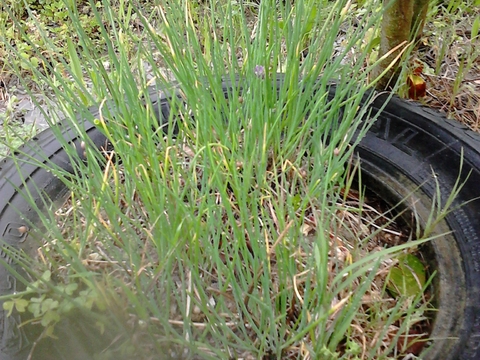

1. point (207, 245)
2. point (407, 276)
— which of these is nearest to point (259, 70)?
point (207, 245)

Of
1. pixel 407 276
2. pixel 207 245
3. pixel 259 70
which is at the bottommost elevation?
pixel 407 276

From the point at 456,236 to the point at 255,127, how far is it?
0.40 meters

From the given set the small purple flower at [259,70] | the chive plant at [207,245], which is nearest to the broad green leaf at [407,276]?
the chive plant at [207,245]

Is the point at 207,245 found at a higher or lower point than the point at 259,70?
lower

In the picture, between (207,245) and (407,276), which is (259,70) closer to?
(207,245)

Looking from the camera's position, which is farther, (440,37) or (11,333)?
(440,37)

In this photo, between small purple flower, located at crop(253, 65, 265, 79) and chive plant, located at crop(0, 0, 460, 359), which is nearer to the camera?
chive plant, located at crop(0, 0, 460, 359)

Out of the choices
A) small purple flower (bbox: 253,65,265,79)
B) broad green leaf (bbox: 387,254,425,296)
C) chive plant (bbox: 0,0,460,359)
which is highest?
small purple flower (bbox: 253,65,265,79)

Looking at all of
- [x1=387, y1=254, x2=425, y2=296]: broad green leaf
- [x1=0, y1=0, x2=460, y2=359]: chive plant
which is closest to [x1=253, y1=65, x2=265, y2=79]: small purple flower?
[x1=0, y1=0, x2=460, y2=359]: chive plant

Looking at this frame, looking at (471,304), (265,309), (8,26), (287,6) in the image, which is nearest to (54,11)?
Answer: (8,26)

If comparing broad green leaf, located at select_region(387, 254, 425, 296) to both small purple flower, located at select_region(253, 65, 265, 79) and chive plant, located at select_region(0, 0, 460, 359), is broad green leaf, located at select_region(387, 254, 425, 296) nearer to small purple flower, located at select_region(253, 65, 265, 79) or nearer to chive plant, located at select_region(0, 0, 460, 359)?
chive plant, located at select_region(0, 0, 460, 359)

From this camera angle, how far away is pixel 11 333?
2.08 ft

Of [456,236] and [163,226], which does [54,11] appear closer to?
[163,226]

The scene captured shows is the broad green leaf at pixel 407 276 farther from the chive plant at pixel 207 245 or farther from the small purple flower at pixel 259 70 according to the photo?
the small purple flower at pixel 259 70
